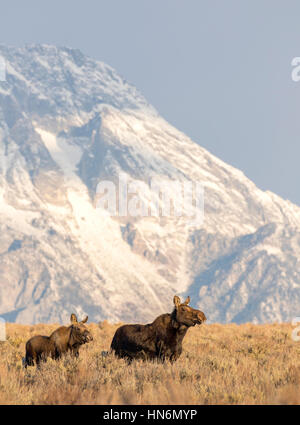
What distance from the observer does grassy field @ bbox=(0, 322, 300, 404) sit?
341 inches

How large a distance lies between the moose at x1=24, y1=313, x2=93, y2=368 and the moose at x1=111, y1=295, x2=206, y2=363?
112 cm

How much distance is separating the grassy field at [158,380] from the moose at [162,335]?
385mm

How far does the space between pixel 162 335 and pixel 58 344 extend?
235 centimetres

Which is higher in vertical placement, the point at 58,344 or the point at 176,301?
the point at 176,301

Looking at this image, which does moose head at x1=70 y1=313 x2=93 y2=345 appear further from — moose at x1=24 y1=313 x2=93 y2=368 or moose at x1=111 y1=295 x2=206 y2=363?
moose at x1=111 y1=295 x2=206 y2=363

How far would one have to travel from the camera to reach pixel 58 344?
1305cm

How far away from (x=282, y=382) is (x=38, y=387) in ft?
13.9

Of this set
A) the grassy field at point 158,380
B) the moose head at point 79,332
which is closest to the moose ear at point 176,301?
the grassy field at point 158,380

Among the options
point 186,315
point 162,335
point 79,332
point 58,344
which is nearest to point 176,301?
point 186,315

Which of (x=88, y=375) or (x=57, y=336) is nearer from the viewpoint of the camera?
(x=88, y=375)

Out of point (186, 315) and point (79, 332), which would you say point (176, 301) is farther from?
point (79, 332)
